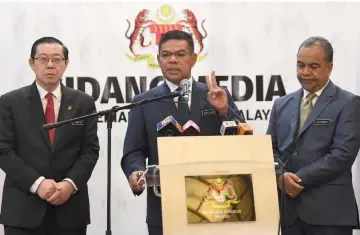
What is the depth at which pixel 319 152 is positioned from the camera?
3.28m

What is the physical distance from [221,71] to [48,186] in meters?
1.81

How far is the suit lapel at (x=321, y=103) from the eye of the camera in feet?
11.0

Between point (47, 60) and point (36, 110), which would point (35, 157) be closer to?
point (36, 110)

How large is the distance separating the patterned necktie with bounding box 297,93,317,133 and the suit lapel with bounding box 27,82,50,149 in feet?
5.50

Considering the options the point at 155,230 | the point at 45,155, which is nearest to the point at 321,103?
the point at 155,230

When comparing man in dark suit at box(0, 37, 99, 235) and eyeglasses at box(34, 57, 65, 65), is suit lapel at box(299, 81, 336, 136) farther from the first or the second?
eyeglasses at box(34, 57, 65, 65)

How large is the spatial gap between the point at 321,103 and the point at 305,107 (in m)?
0.13

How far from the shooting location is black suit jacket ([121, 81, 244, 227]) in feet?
10.0

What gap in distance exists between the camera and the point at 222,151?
223cm

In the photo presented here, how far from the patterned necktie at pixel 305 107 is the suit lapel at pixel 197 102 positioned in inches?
28.7

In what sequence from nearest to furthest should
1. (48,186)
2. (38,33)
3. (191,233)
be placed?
1. (191,233)
2. (48,186)
3. (38,33)

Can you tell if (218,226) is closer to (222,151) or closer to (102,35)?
(222,151)

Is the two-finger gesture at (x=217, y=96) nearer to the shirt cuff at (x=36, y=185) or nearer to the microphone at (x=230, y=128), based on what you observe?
the microphone at (x=230, y=128)

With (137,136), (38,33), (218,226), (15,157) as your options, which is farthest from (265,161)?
(38,33)
